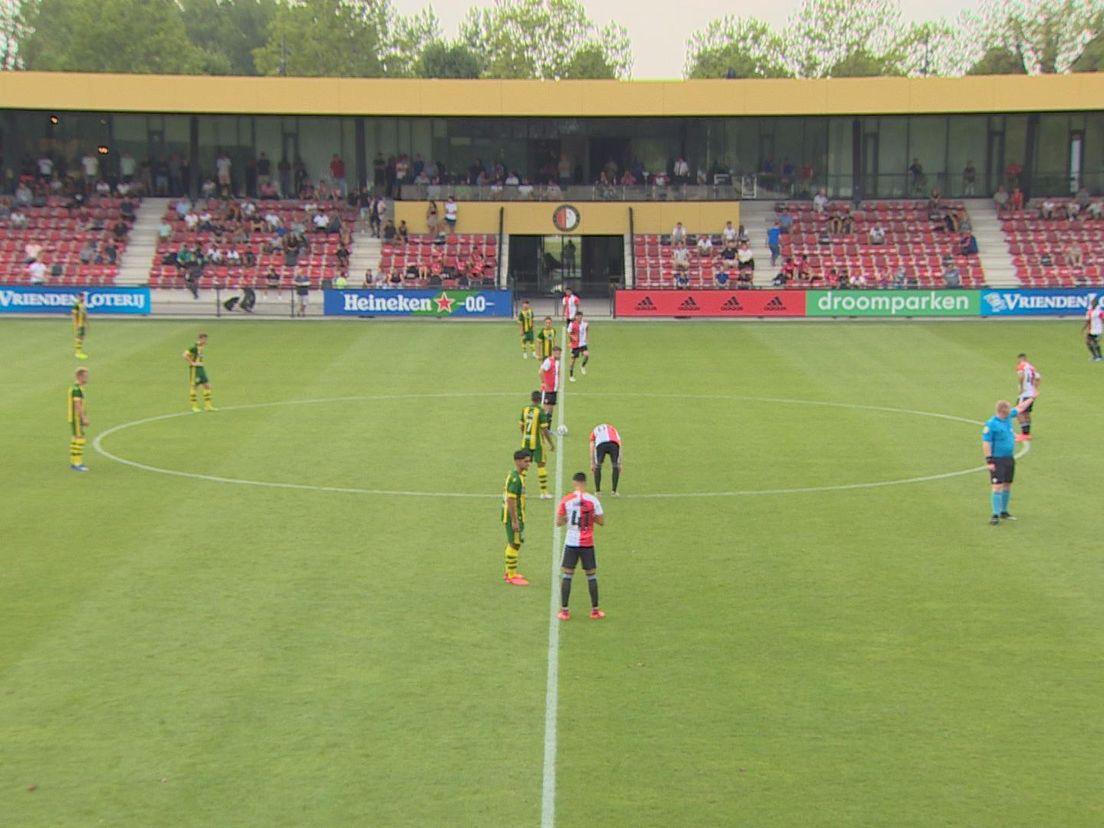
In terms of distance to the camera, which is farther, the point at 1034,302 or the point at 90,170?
the point at 90,170

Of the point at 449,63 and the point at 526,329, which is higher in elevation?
the point at 449,63

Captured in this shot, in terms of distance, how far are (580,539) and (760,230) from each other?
4944 cm

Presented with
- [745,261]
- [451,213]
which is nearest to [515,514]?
[745,261]

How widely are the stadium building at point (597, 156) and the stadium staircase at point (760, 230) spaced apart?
0.14 metres

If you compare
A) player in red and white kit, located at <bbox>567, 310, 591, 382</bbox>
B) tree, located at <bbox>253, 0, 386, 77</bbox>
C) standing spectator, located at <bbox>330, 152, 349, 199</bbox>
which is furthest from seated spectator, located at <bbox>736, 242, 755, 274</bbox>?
tree, located at <bbox>253, 0, 386, 77</bbox>

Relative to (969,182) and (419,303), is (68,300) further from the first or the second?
(969,182)

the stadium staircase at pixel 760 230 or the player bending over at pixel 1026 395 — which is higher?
Result: the stadium staircase at pixel 760 230

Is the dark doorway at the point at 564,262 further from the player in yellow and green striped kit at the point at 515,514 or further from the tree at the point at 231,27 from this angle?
the tree at the point at 231,27

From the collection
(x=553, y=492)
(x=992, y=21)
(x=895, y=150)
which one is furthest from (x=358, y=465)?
(x=992, y=21)

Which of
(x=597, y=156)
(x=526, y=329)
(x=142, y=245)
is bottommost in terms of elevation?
(x=526, y=329)

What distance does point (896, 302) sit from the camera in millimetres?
54062

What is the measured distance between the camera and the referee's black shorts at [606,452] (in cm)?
2364

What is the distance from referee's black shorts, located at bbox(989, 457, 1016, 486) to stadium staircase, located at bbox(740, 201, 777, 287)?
124 feet

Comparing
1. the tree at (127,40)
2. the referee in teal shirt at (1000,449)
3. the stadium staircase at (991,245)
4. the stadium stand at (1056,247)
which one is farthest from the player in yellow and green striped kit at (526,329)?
the tree at (127,40)
